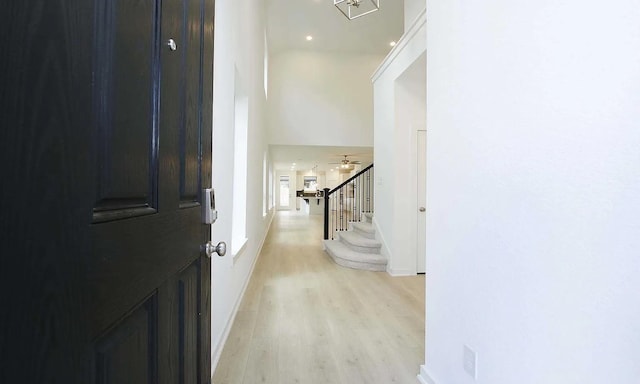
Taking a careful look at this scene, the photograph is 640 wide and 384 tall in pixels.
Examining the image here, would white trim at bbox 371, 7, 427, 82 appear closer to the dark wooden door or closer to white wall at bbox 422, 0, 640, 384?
white wall at bbox 422, 0, 640, 384

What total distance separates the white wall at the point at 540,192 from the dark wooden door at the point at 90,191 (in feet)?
3.95

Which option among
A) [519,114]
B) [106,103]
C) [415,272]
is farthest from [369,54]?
[106,103]

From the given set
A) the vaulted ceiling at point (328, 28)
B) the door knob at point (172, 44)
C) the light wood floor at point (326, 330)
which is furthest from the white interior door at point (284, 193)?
the door knob at point (172, 44)

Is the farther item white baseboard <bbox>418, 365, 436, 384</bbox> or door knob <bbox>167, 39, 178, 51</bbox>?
white baseboard <bbox>418, 365, 436, 384</bbox>

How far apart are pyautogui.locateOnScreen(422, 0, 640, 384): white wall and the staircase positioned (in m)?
2.74

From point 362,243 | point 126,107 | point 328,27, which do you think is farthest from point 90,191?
point 328,27

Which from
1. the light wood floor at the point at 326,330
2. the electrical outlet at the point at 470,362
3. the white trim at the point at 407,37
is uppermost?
the white trim at the point at 407,37

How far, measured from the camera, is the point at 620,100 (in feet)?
2.80

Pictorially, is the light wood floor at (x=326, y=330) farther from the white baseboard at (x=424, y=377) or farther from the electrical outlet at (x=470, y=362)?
the electrical outlet at (x=470, y=362)

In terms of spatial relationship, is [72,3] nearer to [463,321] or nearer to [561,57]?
[561,57]

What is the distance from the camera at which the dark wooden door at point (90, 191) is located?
41 centimetres

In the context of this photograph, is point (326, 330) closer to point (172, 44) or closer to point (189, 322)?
point (189, 322)

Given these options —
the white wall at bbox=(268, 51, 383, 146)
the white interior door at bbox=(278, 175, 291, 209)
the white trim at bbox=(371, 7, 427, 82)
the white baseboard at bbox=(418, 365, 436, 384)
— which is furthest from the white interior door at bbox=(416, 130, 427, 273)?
the white interior door at bbox=(278, 175, 291, 209)

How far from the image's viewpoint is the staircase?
4.43 metres
